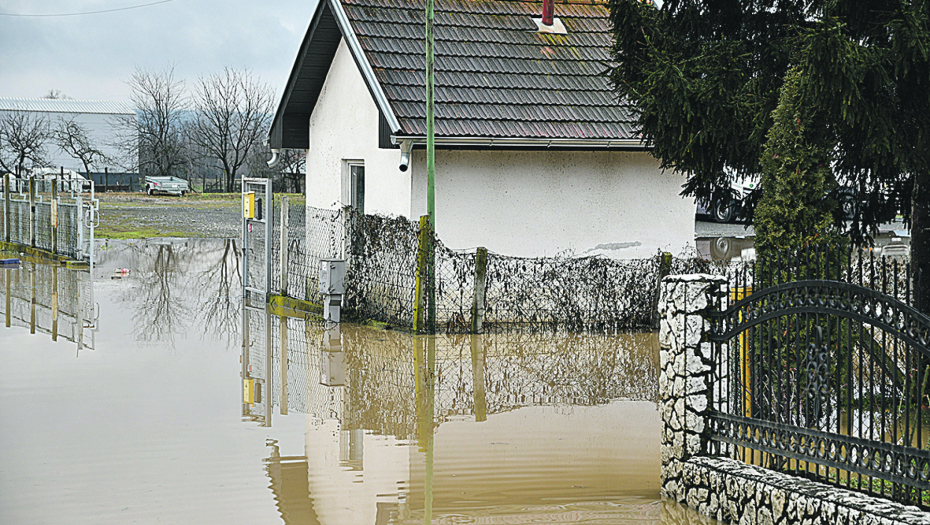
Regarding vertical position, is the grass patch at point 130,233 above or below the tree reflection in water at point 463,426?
above

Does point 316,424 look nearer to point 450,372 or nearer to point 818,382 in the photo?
point 450,372

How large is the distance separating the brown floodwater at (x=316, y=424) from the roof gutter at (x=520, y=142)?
314cm

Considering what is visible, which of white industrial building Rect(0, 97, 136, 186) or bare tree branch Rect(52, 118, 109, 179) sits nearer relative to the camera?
bare tree branch Rect(52, 118, 109, 179)

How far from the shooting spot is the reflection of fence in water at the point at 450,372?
10461 mm

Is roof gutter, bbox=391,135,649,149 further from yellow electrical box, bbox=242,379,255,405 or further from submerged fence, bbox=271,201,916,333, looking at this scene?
yellow electrical box, bbox=242,379,255,405

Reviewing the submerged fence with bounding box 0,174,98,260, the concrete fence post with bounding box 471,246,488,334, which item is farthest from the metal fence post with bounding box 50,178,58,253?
the concrete fence post with bounding box 471,246,488,334

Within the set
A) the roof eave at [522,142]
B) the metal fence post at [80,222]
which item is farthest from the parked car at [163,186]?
the roof eave at [522,142]

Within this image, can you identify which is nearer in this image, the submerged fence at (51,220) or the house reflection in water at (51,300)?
the house reflection in water at (51,300)

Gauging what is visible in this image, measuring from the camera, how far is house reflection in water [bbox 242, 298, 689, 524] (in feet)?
24.2

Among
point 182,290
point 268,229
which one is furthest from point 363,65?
point 182,290

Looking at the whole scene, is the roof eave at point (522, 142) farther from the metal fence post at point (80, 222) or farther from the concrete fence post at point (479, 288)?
the metal fence post at point (80, 222)

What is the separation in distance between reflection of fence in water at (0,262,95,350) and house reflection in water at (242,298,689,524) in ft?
8.67

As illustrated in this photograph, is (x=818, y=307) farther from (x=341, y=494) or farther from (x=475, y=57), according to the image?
(x=475, y=57)

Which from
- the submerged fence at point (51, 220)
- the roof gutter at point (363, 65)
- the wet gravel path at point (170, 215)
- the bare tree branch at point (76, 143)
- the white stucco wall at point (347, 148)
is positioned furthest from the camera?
the bare tree branch at point (76, 143)
